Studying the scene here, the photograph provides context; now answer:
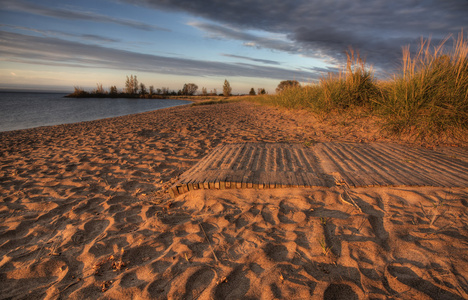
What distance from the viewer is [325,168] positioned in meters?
3.23

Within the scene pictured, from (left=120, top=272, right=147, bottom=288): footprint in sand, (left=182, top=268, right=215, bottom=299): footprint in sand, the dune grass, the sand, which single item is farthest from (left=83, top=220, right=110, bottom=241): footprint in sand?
the dune grass

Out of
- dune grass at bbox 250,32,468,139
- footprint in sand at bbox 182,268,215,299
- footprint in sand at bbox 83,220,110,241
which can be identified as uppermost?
dune grass at bbox 250,32,468,139

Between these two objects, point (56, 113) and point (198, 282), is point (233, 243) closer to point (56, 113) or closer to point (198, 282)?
point (198, 282)

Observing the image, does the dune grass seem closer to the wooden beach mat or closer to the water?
the wooden beach mat

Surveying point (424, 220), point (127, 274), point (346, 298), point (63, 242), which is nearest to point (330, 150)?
point (424, 220)

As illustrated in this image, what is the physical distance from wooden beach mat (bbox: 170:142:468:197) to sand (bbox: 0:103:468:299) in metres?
0.13

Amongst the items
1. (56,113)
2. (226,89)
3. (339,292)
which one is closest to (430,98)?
(339,292)

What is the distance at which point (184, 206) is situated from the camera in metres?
2.62

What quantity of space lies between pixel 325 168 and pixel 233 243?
6.08ft

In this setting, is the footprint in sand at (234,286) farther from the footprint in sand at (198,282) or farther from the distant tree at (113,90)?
the distant tree at (113,90)

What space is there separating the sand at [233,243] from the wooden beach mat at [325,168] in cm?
13

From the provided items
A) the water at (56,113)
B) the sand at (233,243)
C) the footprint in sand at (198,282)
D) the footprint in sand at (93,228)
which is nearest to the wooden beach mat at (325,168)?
the sand at (233,243)

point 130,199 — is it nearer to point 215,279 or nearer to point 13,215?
point 13,215

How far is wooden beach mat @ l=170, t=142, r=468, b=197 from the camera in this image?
2.75m
